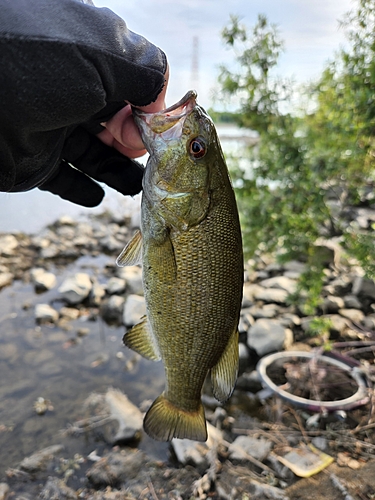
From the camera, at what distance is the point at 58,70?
1428mm

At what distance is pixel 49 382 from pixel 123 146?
3.92 m

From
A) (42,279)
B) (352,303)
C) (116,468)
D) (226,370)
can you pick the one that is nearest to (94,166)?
(226,370)

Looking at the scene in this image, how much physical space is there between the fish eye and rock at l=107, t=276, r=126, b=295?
19.6 ft

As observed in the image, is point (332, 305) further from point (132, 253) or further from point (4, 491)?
point (132, 253)

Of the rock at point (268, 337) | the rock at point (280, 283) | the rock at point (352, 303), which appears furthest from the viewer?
the rock at point (280, 283)

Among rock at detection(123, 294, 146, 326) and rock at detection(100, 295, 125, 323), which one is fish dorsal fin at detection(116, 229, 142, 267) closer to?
rock at detection(123, 294, 146, 326)

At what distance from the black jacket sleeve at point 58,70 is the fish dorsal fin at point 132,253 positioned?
579 mm

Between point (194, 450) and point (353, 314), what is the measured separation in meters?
3.23

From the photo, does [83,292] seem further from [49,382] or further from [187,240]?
[187,240]

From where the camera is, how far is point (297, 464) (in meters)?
3.70

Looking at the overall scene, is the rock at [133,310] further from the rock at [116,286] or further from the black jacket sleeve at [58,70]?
the black jacket sleeve at [58,70]

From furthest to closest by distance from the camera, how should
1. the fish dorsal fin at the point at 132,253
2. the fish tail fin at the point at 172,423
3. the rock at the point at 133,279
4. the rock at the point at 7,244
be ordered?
the rock at the point at 7,244
the rock at the point at 133,279
the fish tail fin at the point at 172,423
the fish dorsal fin at the point at 132,253

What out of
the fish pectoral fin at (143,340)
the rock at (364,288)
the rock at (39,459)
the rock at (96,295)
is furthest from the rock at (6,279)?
the fish pectoral fin at (143,340)

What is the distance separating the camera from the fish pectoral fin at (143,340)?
6.95ft
